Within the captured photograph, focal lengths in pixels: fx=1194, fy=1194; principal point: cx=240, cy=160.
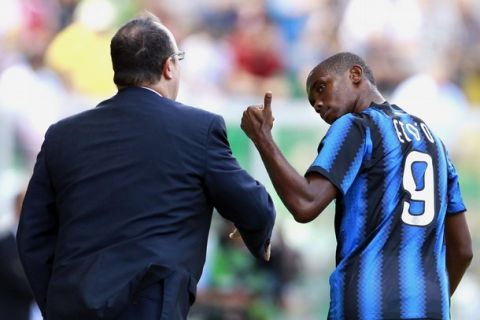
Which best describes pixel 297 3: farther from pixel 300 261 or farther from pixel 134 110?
pixel 134 110

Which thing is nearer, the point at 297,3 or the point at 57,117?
the point at 57,117

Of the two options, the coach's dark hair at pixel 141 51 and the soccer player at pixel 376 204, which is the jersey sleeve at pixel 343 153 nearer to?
the soccer player at pixel 376 204

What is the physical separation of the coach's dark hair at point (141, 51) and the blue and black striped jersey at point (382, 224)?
0.75 metres

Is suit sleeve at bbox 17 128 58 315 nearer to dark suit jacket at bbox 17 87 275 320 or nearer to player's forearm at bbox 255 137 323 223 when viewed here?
dark suit jacket at bbox 17 87 275 320

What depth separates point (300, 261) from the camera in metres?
12.8

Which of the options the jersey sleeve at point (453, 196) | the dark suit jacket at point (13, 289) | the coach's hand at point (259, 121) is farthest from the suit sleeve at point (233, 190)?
the dark suit jacket at point (13, 289)

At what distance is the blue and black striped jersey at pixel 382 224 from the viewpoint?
4.70 m

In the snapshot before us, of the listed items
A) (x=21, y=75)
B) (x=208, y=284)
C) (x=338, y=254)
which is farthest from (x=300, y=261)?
(x=338, y=254)

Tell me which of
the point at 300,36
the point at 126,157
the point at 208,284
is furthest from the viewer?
the point at 300,36

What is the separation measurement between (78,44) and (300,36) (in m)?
2.52

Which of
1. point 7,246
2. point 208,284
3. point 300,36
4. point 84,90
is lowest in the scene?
point 208,284

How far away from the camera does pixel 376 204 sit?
4742mm

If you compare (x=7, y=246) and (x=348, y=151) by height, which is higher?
(x=348, y=151)

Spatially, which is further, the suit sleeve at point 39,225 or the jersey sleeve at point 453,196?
the jersey sleeve at point 453,196
